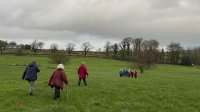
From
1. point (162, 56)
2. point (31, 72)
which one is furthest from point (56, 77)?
point (162, 56)

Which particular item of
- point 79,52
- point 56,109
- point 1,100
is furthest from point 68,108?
point 79,52

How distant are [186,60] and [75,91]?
446 ft

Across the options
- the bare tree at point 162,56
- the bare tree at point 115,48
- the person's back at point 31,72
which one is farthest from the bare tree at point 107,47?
the person's back at point 31,72

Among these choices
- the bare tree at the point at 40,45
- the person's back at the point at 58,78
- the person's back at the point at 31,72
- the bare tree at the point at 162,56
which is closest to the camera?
the person's back at the point at 58,78

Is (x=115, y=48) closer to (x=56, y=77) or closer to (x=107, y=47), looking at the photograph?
(x=107, y=47)

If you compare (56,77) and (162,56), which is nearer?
(56,77)

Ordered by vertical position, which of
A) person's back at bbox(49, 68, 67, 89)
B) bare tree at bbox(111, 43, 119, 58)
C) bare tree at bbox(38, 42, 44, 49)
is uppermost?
bare tree at bbox(38, 42, 44, 49)

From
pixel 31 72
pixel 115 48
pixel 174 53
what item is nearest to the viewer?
pixel 31 72

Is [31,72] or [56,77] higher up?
[31,72]

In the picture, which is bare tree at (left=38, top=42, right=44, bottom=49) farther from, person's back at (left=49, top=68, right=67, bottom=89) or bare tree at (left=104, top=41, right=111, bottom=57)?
person's back at (left=49, top=68, right=67, bottom=89)

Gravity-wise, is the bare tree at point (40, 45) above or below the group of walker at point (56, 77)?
above

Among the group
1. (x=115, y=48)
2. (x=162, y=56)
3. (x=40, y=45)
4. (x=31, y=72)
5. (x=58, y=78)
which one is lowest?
(x=58, y=78)

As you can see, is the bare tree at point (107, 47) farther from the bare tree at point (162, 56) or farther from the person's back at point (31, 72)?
the person's back at point (31, 72)

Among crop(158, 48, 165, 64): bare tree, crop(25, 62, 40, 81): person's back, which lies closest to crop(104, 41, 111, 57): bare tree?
crop(158, 48, 165, 64): bare tree
